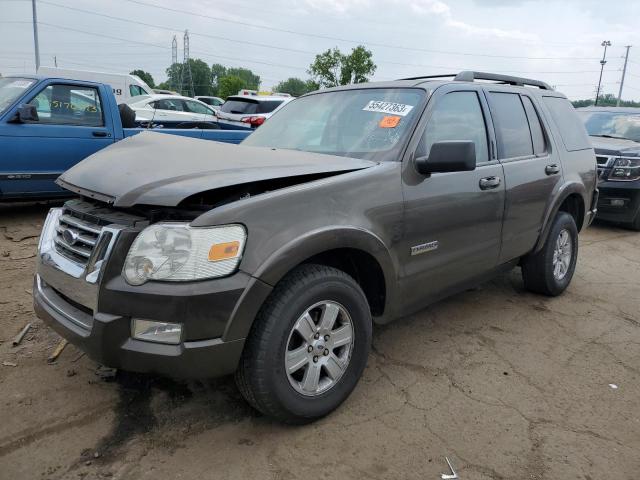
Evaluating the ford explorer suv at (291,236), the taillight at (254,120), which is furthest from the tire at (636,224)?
the taillight at (254,120)

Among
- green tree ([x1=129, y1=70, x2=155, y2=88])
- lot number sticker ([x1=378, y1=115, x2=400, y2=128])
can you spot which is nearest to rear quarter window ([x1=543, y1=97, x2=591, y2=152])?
lot number sticker ([x1=378, y1=115, x2=400, y2=128])

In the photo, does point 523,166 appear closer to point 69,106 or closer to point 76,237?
point 76,237

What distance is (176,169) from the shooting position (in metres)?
2.49

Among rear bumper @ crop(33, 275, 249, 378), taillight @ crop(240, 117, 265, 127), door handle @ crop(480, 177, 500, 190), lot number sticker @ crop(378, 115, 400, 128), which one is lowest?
rear bumper @ crop(33, 275, 249, 378)

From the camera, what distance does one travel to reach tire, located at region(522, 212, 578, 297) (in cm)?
437

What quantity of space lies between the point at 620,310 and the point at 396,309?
2598 mm

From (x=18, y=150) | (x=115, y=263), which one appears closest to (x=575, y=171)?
(x=115, y=263)

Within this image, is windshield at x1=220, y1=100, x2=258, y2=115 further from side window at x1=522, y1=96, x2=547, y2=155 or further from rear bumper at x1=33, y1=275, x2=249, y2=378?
rear bumper at x1=33, y1=275, x2=249, y2=378

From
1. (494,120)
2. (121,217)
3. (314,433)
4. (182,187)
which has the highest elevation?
(494,120)

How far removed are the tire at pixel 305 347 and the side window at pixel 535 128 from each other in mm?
2351

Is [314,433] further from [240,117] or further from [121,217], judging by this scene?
[240,117]

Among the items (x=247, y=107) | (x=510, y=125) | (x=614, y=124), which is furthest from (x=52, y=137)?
(x=247, y=107)

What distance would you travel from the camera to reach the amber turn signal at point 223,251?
2186 mm

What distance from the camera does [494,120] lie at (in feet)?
12.3
